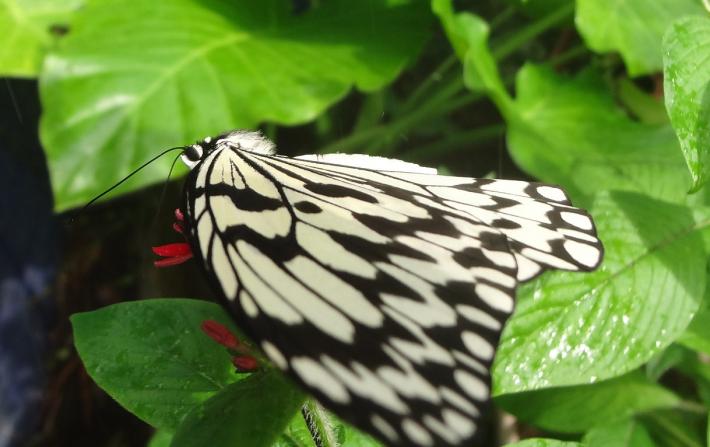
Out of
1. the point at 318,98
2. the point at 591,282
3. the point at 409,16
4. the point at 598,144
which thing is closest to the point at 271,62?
the point at 318,98

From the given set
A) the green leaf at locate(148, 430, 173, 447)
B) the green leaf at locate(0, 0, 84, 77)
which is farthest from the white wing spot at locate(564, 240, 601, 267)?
the green leaf at locate(0, 0, 84, 77)

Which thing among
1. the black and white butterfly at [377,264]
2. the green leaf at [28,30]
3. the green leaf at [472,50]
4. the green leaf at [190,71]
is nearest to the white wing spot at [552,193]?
the black and white butterfly at [377,264]

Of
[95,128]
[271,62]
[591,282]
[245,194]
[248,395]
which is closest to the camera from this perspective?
[248,395]

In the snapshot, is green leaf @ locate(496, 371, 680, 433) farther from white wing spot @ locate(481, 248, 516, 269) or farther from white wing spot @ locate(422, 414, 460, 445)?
white wing spot @ locate(422, 414, 460, 445)

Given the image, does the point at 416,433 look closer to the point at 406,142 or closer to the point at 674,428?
the point at 674,428

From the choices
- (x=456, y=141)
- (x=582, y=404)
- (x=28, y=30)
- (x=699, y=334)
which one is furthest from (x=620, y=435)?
(x=28, y=30)

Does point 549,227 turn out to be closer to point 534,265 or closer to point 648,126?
point 534,265
